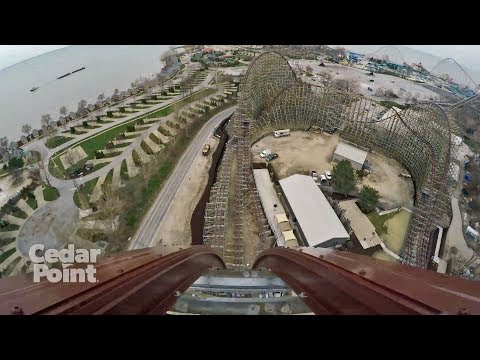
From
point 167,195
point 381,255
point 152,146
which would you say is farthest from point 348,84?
point 167,195

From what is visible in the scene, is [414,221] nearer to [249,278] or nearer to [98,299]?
[249,278]

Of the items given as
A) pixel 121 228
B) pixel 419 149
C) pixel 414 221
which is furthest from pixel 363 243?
pixel 121 228

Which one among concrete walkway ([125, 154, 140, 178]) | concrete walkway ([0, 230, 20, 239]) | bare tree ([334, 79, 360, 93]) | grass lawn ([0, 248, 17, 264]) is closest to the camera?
grass lawn ([0, 248, 17, 264])

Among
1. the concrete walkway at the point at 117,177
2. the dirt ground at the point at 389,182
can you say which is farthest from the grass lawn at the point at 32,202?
the dirt ground at the point at 389,182

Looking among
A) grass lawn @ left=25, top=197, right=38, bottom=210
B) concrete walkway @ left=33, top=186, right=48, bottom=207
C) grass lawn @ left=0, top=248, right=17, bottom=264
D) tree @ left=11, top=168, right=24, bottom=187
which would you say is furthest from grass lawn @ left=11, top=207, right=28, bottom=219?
tree @ left=11, top=168, right=24, bottom=187

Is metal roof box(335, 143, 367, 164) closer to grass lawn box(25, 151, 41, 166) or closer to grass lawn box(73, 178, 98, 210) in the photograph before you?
grass lawn box(73, 178, 98, 210)

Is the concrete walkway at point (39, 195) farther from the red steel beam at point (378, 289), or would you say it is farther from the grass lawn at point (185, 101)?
the red steel beam at point (378, 289)

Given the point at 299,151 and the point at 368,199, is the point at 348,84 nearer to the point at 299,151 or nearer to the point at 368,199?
the point at 299,151
